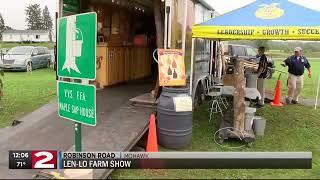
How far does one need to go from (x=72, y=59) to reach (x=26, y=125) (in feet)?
11.0

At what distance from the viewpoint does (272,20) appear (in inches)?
300

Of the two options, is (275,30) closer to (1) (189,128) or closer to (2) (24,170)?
(1) (189,128)

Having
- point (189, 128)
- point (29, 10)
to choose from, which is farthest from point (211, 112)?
point (29, 10)

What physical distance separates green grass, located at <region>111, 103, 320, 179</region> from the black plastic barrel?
1.15 ft

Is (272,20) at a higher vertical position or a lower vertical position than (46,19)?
lower

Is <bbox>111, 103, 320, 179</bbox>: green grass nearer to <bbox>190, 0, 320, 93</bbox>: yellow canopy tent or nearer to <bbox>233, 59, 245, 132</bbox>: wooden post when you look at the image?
<bbox>233, 59, 245, 132</bbox>: wooden post

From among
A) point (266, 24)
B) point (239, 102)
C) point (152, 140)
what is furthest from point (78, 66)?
point (266, 24)

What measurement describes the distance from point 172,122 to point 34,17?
99959 mm

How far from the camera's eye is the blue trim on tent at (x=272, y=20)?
7488mm

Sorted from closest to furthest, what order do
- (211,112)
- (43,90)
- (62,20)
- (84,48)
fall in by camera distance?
1. (84,48)
2. (62,20)
3. (211,112)
4. (43,90)

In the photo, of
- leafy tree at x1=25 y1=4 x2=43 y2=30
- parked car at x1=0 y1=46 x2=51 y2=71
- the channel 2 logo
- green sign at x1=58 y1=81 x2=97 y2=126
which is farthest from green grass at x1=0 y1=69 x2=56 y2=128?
leafy tree at x1=25 y1=4 x2=43 y2=30

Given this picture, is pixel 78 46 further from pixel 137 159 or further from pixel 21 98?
pixel 21 98

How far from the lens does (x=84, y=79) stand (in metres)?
4.20

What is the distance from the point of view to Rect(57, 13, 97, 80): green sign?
4.09 m
